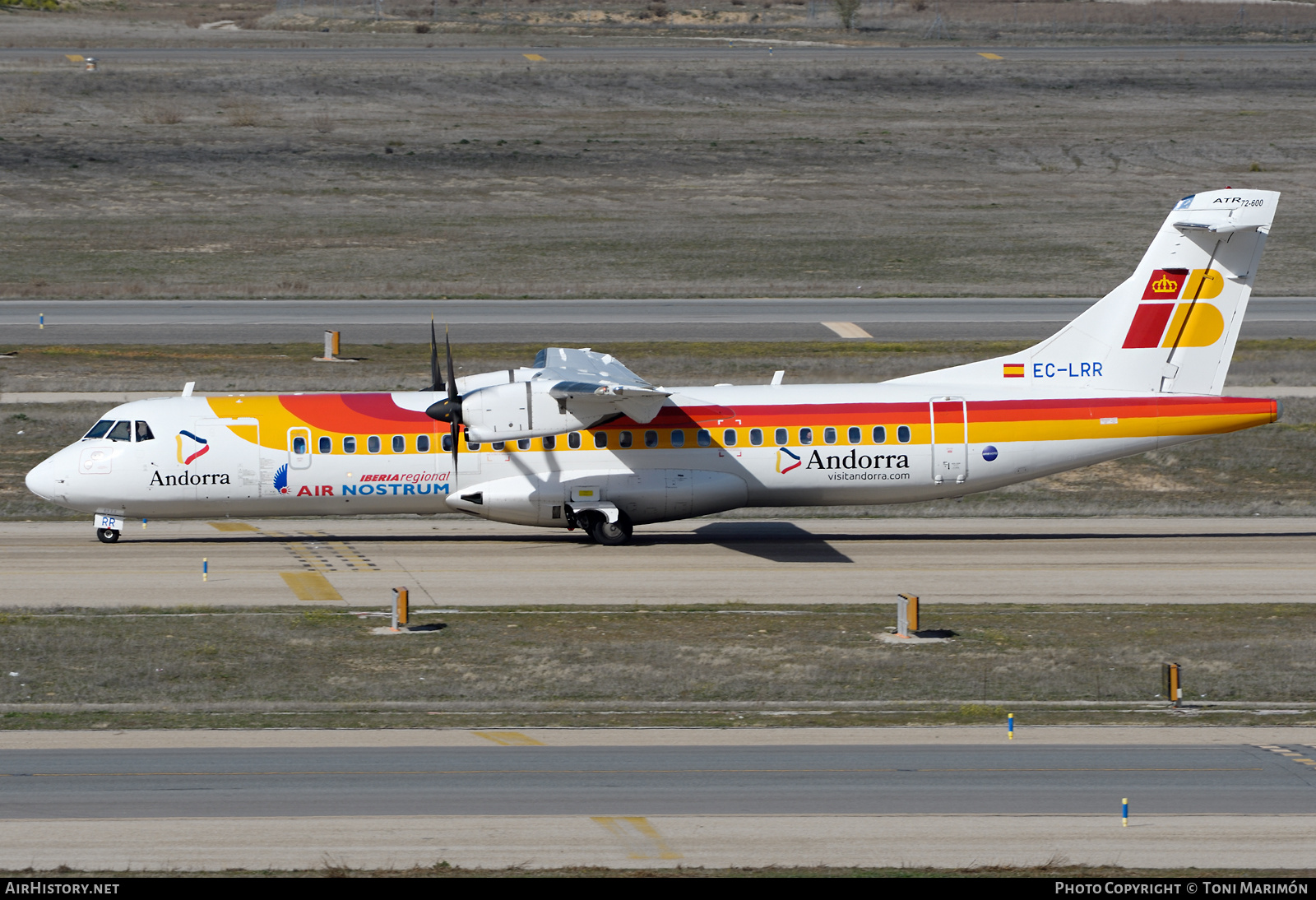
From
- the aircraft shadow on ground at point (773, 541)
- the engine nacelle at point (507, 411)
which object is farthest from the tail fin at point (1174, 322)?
the engine nacelle at point (507, 411)

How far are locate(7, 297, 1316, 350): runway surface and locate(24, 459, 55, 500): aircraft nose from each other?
22.3 metres

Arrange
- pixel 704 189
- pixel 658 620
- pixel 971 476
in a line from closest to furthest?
pixel 658 620, pixel 971 476, pixel 704 189

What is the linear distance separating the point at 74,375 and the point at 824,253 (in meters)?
37.3

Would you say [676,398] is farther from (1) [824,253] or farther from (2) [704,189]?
(2) [704,189]

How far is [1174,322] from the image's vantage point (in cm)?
3262

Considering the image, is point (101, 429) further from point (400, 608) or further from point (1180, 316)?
point (1180, 316)

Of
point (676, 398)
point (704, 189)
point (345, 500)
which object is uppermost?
point (704, 189)

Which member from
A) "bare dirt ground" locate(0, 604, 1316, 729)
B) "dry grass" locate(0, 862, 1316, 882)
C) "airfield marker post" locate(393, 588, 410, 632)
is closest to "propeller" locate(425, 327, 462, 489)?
"bare dirt ground" locate(0, 604, 1316, 729)

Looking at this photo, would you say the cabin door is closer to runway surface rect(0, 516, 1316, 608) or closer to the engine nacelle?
runway surface rect(0, 516, 1316, 608)

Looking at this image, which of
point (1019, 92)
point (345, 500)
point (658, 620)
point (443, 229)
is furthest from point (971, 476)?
point (1019, 92)

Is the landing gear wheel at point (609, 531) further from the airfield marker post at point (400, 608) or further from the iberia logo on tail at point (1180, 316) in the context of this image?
the iberia logo on tail at point (1180, 316)

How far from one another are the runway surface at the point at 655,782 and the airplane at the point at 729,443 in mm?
12993

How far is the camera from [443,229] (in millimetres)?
77500

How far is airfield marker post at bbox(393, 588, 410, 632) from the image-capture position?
26000 mm
